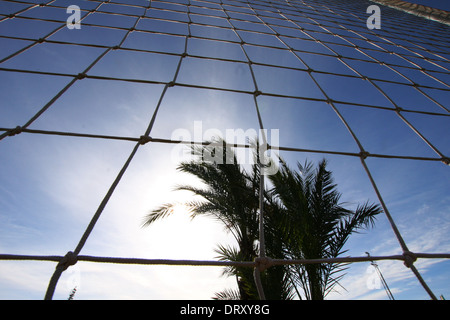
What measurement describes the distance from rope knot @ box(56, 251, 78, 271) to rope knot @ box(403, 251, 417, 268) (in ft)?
3.90

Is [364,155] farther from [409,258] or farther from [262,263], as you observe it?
[262,263]

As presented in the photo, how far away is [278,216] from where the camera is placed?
8.63 feet

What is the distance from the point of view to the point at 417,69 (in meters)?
2.52

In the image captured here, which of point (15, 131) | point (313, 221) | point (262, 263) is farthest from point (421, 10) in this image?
point (15, 131)

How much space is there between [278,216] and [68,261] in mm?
2252

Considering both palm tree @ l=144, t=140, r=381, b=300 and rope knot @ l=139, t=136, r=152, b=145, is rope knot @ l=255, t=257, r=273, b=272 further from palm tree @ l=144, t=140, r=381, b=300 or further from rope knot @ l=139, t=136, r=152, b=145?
palm tree @ l=144, t=140, r=381, b=300

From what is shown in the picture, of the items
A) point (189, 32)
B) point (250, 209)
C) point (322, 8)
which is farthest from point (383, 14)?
point (250, 209)

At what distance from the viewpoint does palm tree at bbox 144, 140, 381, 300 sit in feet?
7.88

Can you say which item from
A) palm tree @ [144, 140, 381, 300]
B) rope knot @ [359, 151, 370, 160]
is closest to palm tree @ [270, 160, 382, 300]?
palm tree @ [144, 140, 381, 300]

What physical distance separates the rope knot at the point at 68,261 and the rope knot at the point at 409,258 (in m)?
1.19

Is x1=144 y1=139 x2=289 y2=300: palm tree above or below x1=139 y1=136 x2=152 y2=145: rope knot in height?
above

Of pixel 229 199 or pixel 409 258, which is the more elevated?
pixel 229 199

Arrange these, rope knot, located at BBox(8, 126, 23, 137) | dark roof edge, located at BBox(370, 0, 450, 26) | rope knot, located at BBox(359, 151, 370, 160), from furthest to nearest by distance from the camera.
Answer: dark roof edge, located at BBox(370, 0, 450, 26) < rope knot, located at BBox(359, 151, 370, 160) < rope knot, located at BBox(8, 126, 23, 137)
